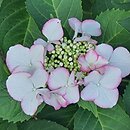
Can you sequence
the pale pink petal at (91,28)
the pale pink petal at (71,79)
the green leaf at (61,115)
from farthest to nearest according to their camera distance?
the green leaf at (61,115) → the pale pink petal at (91,28) → the pale pink petal at (71,79)

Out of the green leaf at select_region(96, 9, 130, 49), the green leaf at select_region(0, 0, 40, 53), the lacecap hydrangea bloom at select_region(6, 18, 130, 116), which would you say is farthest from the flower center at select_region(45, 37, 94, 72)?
the green leaf at select_region(0, 0, 40, 53)

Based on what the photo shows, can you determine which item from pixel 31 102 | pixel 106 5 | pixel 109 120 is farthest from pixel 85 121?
pixel 106 5

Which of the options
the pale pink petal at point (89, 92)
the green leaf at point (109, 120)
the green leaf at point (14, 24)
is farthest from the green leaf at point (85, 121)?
the green leaf at point (14, 24)

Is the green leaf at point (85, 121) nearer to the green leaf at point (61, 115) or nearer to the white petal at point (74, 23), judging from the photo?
the green leaf at point (61, 115)

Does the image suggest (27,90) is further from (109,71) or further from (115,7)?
(115,7)

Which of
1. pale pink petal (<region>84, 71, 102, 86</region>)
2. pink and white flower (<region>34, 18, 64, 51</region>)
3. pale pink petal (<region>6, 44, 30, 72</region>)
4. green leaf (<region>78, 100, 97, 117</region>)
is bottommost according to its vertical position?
green leaf (<region>78, 100, 97, 117</region>)

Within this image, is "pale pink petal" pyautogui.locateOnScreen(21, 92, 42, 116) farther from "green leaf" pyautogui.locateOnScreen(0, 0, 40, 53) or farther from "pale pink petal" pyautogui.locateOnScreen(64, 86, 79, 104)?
"green leaf" pyautogui.locateOnScreen(0, 0, 40, 53)

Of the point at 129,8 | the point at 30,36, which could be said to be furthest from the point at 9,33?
the point at 129,8
